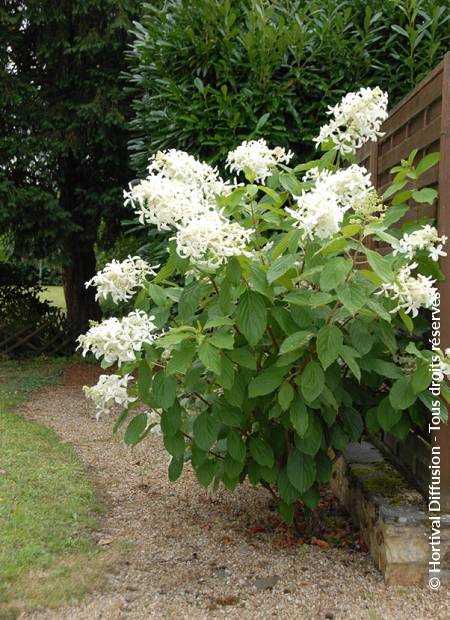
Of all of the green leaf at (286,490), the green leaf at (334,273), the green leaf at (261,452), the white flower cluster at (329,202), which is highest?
the white flower cluster at (329,202)

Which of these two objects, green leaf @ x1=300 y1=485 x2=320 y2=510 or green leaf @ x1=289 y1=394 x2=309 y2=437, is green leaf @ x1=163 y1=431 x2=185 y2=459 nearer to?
green leaf @ x1=289 y1=394 x2=309 y2=437

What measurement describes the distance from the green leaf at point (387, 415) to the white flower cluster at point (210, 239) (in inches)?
36.8

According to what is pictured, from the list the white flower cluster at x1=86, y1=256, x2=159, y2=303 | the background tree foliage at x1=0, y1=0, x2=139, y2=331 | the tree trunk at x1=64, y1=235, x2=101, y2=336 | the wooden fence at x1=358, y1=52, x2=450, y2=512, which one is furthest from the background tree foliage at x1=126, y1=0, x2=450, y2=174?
the tree trunk at x1=64, y1=235, x2=101, y2=336

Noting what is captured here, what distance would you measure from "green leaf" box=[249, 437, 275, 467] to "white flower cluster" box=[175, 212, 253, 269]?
0.92 meters

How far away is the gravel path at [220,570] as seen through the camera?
2.40 m

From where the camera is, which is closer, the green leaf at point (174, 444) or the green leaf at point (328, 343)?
the green leaf at point (328, 343)

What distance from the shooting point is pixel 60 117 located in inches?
336

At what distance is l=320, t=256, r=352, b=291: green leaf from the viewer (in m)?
2.04

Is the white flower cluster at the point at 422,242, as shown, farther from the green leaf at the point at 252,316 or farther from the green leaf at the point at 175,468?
the green leaf at the point at 175,468

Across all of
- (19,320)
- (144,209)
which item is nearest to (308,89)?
(144,209)

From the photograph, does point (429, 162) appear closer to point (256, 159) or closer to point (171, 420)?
point (256, 159)

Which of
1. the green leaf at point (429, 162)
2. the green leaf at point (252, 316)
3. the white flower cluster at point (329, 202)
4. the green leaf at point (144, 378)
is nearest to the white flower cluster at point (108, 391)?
the green leaf at point (144, 378)

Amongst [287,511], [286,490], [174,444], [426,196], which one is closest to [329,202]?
[426,196]

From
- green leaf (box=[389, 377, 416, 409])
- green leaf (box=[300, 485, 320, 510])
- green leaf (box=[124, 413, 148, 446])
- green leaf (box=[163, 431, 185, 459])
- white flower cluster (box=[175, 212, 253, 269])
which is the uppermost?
white flower cluster (box=[175, 212, 253, 269])
